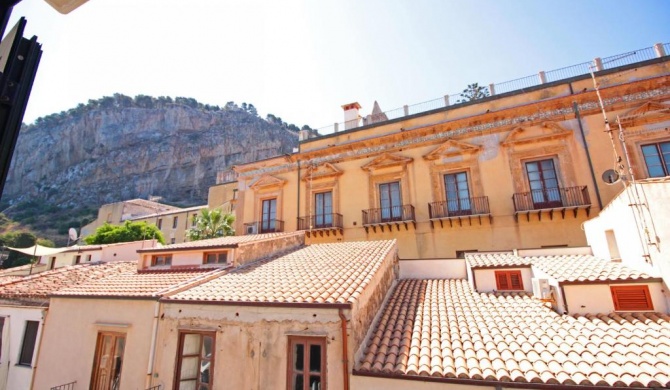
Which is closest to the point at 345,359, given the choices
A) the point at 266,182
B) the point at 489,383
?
the point at 489,383

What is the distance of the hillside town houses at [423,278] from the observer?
6.92m

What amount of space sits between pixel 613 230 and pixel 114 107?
313 ft

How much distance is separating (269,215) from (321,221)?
396cm

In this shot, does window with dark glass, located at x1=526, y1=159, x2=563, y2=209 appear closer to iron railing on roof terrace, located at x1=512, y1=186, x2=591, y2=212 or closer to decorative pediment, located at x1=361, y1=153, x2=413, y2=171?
iron railing on roof terrace, located at x1=512, y1=186, x2=591, y2=212

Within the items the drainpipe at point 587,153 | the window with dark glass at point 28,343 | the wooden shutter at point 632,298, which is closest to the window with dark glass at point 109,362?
the window with dark glass at point 28,343

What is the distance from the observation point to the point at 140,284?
425 inches

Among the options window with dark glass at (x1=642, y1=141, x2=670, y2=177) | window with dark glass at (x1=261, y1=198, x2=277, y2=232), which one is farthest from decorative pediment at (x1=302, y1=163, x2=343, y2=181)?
window with dark glass at (x1=642, y1=141, x2=670, y2=177)

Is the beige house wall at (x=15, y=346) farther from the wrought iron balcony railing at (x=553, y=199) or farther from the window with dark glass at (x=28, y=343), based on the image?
the wrought iron balcony railing at (x=553, y=199)

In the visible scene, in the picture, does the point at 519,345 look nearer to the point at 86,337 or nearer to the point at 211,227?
the point at 86,337

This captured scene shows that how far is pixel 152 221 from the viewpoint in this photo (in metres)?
42.8

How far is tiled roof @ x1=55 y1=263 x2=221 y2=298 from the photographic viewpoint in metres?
9.80

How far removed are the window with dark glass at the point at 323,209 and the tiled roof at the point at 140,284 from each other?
9.45 meters

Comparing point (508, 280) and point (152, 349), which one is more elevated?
point (508, 280)

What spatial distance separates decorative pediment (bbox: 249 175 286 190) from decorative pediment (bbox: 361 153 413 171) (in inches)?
229
